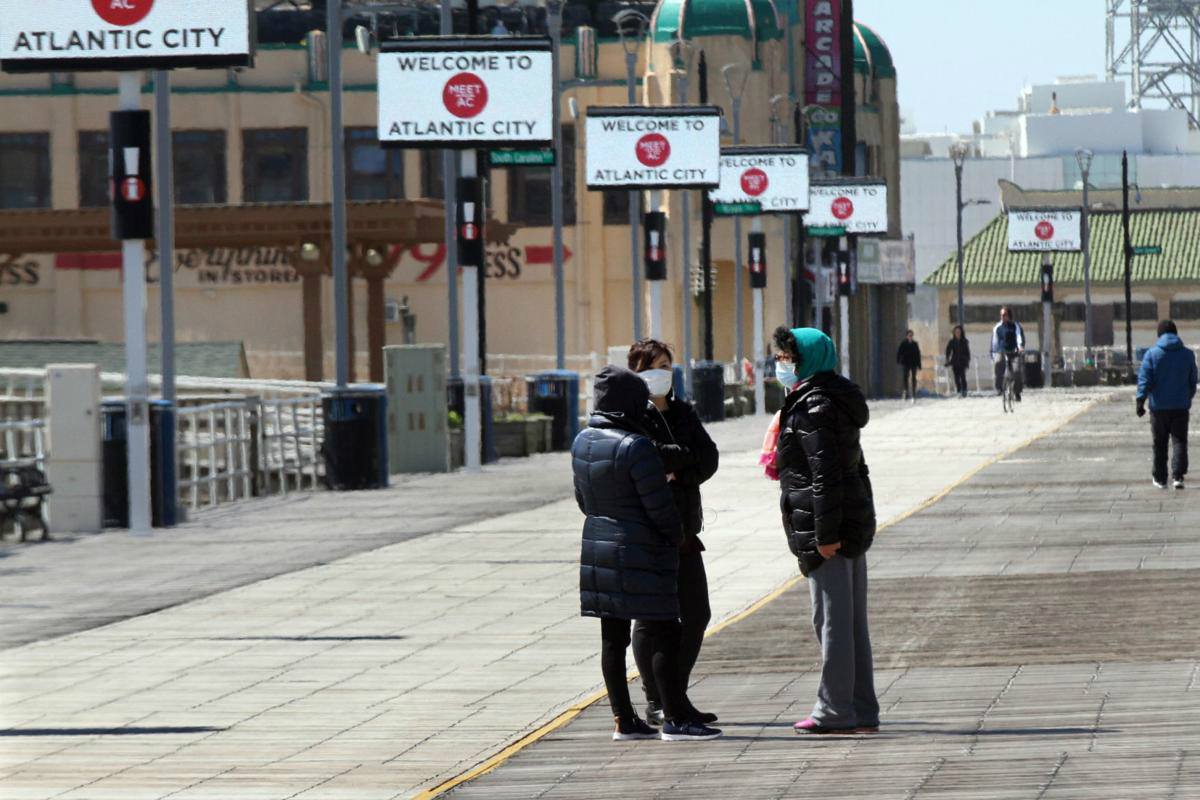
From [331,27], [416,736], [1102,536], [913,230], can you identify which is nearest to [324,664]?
[416,736]

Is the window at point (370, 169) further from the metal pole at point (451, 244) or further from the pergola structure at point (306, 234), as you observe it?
the metal pole at point (451, 244)

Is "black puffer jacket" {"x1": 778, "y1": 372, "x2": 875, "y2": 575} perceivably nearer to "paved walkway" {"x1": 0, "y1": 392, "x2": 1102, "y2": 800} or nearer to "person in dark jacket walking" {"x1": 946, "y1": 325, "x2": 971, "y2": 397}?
"paved walkway" {"x1": 0, "y1": 392, "x2": 1102, "y2": 800}

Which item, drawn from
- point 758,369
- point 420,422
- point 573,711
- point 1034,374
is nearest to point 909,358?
point 758,369

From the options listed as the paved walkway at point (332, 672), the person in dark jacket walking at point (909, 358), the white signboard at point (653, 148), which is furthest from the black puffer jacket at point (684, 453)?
the person in dark jacket walking at point (909, 358)

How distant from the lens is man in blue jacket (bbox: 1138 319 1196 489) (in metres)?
24.5

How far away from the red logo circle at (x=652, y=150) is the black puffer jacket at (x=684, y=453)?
91.6 feet

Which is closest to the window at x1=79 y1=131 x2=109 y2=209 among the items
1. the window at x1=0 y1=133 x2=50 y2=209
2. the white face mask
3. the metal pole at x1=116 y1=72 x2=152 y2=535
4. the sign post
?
the window at x1=0 y1=133 x2=50 y2=209

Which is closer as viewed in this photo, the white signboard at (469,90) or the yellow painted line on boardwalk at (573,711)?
the yellow painted line on boardwalk at (573,711)

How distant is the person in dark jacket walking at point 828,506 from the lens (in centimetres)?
1001

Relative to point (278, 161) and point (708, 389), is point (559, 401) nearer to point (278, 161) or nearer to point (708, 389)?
point (708, 389)

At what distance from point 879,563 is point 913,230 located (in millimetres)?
109548

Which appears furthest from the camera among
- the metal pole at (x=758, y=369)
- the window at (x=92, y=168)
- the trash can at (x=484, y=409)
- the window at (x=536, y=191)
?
the window at (x=92, y=168)

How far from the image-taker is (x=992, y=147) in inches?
5738

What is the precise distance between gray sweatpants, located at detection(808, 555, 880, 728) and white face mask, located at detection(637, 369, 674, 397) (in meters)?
0.98
